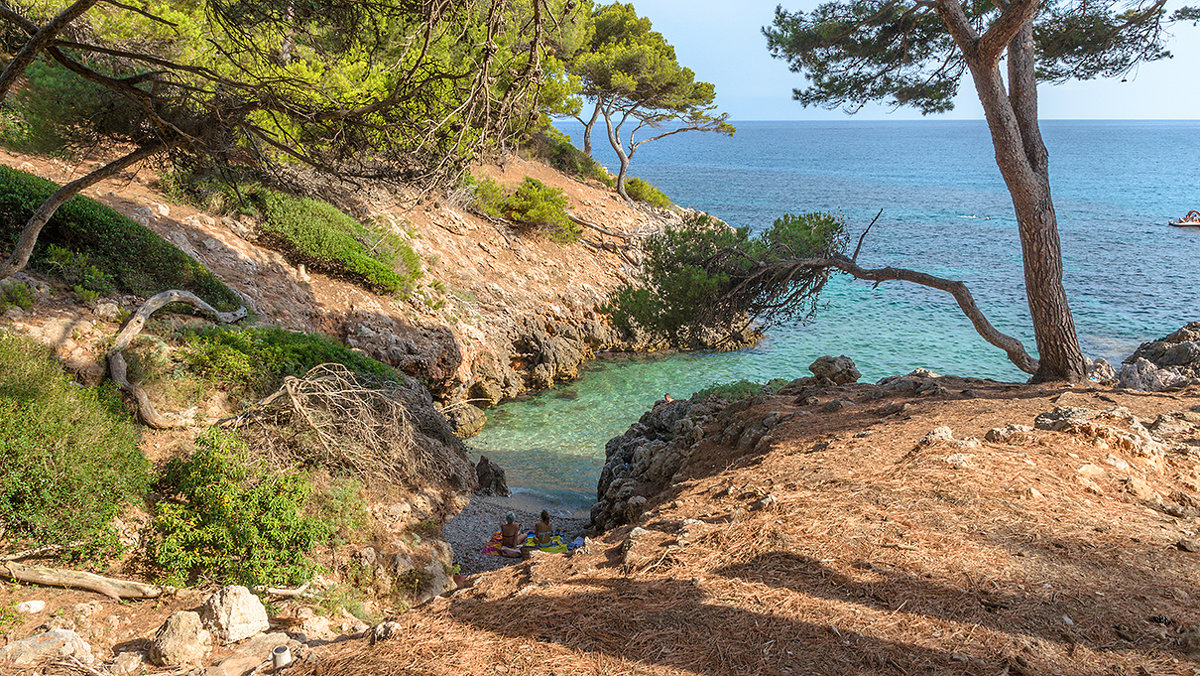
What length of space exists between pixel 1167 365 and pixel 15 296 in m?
18.9

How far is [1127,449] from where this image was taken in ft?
19.7

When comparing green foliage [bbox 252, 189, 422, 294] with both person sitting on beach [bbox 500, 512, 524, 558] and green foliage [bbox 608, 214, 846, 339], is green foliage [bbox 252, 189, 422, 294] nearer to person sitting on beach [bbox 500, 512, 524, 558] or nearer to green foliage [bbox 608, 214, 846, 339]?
green foliage [bbox 608, 214, 846, 339]

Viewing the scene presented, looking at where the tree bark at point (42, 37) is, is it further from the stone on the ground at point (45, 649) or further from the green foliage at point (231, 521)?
the stone on the ground at point (45, 649)

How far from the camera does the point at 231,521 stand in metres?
6.60

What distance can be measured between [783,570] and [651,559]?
984mm

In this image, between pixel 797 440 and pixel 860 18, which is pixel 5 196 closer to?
pixel 797 440

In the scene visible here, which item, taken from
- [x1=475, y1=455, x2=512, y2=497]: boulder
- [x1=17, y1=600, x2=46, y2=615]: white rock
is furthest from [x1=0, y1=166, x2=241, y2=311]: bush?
[x1=475, y1=455, x2=512, y2=497]: boulder

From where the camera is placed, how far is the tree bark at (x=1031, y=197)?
9.48 metres

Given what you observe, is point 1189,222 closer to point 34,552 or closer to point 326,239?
point 326,239

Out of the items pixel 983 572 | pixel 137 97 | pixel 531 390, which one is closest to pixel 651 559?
pixel 983 572

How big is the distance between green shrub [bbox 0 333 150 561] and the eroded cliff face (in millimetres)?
3463

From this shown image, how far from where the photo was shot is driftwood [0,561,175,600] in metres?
5.47

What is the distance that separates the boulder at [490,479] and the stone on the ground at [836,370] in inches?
233

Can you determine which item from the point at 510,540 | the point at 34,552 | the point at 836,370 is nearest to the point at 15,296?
the point at 34,552
